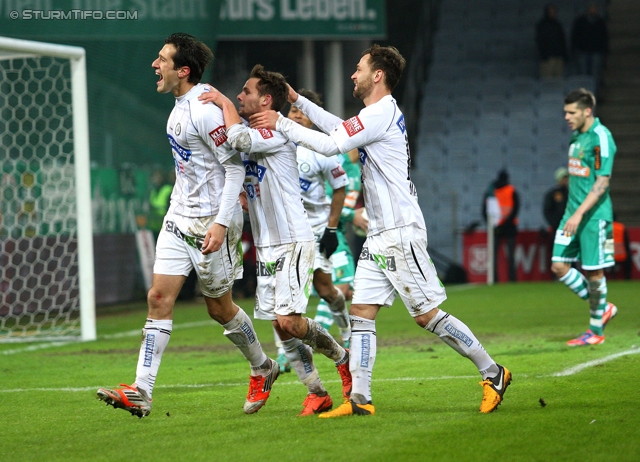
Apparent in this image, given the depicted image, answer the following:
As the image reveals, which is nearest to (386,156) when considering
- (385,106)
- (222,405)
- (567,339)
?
(385,106)

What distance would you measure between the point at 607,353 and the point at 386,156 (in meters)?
3.46

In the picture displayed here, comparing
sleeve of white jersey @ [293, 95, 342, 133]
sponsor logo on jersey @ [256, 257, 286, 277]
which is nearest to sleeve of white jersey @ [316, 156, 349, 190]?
sleeve of white jersey @ [293, 95, 342, 133]

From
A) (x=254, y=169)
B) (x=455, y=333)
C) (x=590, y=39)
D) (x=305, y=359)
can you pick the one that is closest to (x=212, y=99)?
(x=254, y=169)

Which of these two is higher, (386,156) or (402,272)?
(386,156)

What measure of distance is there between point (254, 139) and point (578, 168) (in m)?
4.39

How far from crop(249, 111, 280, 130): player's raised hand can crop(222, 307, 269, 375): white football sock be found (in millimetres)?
1104

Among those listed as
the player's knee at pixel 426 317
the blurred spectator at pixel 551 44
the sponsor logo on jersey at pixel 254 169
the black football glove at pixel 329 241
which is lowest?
the player's knee at pixel 426 317

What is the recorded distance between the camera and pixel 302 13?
56.2 ft

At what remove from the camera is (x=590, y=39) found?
2316 centimetres

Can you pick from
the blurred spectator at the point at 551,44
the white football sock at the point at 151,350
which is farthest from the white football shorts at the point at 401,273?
the blurred spectator at the point at 551,44

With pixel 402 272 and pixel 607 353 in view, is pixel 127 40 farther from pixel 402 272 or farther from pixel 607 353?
pixel 402 272

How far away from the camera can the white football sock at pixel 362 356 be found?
5496 millimetres

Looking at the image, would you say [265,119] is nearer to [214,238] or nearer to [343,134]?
[343,134]

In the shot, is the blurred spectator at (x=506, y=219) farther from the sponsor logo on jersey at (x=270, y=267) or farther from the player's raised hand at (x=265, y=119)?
the player's raised hand at (x=265, y=119)
